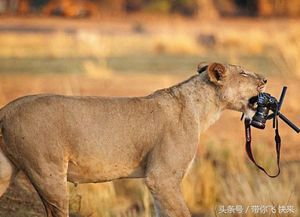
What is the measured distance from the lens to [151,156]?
6.96m

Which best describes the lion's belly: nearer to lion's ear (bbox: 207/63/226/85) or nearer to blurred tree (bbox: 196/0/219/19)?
lion's ear (bbox: 207/63/226/85)

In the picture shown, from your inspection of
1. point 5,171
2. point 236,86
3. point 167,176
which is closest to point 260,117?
point 236,86

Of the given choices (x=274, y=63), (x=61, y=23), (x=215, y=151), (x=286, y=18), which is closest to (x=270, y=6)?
(x=286, y=18)

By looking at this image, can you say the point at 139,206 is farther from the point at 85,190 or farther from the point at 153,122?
the point at 153,122

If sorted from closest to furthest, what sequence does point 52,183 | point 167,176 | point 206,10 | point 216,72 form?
point 52,183, point 167,176, point 216,72, point 206,10

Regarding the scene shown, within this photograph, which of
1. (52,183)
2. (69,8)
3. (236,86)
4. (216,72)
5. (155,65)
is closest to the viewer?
(52,183)

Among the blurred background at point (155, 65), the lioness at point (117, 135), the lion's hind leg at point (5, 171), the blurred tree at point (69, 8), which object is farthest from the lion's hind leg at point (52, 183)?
the blurred tree at point (69, 8)

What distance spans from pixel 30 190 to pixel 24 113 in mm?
1994

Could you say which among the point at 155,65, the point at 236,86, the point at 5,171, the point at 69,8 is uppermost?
the point at 236,86

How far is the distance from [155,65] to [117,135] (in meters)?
16.7

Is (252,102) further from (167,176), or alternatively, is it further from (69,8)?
(69,8)

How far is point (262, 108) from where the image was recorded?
7543 mm

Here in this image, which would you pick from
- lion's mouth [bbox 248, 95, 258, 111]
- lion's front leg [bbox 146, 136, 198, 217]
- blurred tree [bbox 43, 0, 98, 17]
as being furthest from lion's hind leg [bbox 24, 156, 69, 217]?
blurred tree [bbox 43, 0, 98, 17]

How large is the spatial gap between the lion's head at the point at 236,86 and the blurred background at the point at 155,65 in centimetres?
158
